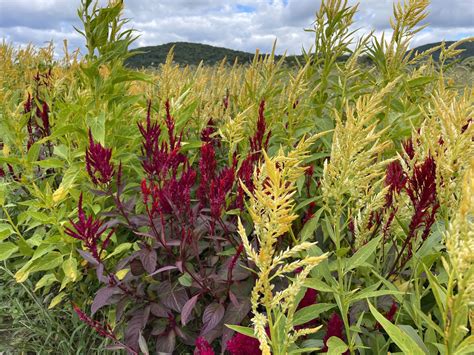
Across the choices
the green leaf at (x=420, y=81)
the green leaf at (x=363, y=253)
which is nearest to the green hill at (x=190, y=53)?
the green leaf at (x=420, y=81)

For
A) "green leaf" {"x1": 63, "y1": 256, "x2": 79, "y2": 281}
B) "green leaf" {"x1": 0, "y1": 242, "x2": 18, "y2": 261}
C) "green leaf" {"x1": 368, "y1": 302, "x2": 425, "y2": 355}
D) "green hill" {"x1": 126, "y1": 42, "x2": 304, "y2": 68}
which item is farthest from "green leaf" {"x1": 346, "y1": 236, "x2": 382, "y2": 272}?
"green hill" {"x1": 126, "y1": 42, "x2": 304, "y2": 68}

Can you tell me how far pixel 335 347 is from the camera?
133 cm

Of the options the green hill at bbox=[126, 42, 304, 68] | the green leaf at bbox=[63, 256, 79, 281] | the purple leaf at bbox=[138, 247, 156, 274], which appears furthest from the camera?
the green hill at bbox=[126, 42, 304, 68]

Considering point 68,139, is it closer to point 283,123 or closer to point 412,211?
point 283,123

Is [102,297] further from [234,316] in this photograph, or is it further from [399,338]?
[399,338]

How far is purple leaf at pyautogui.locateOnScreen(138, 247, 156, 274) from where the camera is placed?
1911 mm

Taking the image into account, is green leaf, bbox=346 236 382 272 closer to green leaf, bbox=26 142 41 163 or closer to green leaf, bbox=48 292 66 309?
green leaf, bbox=48 292 66 309

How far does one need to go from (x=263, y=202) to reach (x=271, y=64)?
200 centimetres

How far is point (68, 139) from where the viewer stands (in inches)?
112

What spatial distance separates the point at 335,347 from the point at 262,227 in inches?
23.6

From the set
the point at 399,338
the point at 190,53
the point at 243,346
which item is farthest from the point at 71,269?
the point at 190,53

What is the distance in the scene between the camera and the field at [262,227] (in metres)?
1.18

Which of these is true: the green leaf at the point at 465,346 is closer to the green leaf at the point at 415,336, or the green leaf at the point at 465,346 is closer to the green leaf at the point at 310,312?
the green leaf at the point at 415,336

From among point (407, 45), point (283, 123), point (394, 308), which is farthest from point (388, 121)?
point (394, 308)
